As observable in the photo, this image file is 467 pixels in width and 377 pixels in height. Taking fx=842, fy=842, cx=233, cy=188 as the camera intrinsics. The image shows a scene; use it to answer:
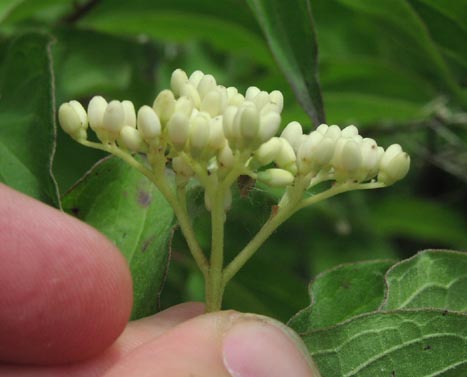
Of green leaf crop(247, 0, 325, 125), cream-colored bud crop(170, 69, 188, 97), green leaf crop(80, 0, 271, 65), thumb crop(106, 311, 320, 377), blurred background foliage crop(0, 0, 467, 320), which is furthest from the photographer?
green leaf crop(80, 0, 271, 65)

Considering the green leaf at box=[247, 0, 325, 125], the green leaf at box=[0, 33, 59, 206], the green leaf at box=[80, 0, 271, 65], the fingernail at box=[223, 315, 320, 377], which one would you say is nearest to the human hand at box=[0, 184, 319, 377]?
the fingernail at box=[223, 315, 320, 377]

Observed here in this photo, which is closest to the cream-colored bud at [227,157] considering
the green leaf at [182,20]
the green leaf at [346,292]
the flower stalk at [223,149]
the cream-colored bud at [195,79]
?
the flower stalk at [223,149]

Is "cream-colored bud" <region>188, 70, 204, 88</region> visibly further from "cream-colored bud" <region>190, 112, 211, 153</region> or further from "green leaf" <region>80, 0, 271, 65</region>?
"green leaf" <region>80, 0, 271, 65</region>

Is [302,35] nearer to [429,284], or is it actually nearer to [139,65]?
[429,284]

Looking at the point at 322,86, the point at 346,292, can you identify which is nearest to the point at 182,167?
the point at 346,292

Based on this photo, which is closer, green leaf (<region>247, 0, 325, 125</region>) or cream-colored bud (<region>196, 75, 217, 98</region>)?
cream-colored bud (<region>196, 75, 217, 98</region>)

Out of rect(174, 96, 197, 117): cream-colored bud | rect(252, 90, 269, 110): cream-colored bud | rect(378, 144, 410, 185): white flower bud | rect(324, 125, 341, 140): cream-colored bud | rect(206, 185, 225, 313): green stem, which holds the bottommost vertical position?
rect(206, 185, 225, 313): green stem
